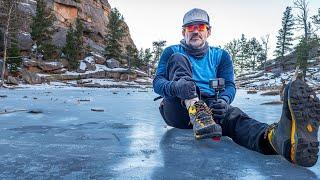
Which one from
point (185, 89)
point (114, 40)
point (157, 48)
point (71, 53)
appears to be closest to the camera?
point (185, 89)

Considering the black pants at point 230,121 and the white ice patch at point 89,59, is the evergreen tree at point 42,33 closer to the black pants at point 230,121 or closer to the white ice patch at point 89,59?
the white ice patch at point 89,59

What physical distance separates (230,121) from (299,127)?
1009 millimetres

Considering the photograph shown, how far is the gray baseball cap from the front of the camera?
3569 mm

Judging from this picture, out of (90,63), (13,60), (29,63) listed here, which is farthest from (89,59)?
(13,60)

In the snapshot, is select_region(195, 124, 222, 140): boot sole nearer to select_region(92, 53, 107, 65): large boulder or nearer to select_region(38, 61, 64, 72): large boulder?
select_region(38, 61, 64, 72): large boulder

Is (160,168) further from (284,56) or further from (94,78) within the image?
(284,56)

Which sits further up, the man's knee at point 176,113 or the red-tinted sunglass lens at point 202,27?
the red-tinted sunglass lens at point 202,27

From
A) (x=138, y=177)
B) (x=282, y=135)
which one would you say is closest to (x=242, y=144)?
(x=282, y=135)

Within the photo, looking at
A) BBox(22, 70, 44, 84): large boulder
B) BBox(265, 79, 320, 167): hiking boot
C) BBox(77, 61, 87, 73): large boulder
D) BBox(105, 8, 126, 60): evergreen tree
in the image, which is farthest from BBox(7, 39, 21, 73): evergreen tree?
BBox(265, 79, 320, 167): hiking boot

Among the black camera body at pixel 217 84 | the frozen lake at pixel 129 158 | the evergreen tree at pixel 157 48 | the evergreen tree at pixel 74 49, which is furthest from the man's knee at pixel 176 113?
the evergreen tree at pixel 157 48

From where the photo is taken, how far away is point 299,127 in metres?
2.05

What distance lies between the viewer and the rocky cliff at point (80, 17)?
163ft

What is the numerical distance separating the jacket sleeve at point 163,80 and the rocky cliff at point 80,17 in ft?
150

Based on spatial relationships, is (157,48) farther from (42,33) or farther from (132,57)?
(42,33)
